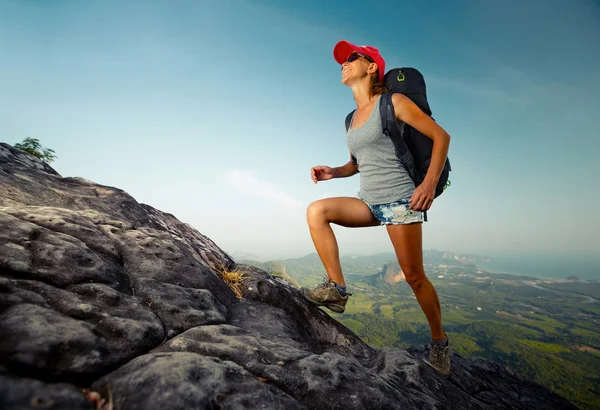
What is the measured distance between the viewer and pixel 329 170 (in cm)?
582

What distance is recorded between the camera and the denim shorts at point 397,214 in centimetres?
421

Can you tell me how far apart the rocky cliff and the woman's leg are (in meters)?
0.90

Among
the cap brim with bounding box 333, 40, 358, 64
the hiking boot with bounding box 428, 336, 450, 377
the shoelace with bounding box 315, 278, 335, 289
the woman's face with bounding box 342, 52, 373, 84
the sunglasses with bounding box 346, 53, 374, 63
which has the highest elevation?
the cap brim with bounding box 333, 40, 358, 64

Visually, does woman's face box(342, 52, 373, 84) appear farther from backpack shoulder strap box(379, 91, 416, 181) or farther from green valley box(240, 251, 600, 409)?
green valley box(240, 251, 600, 409)

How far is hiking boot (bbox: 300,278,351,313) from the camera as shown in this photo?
16.5ft

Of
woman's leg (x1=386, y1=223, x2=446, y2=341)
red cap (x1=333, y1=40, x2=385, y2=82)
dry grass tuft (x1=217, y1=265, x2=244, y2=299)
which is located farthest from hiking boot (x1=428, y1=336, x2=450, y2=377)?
red cap (x1=333, y1=40, x2=385, y2=82)

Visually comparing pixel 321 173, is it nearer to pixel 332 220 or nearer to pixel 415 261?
pixel 332 220

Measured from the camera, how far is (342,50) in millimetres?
5070

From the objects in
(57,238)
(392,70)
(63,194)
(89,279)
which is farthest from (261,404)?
(63,194)

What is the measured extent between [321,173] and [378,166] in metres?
1.57

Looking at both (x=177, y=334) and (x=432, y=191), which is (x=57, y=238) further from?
(x=432, y=191)

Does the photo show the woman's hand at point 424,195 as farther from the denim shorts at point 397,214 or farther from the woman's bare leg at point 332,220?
the woman's bare leg at point 332,220

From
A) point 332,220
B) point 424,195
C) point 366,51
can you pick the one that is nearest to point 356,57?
point 366,51

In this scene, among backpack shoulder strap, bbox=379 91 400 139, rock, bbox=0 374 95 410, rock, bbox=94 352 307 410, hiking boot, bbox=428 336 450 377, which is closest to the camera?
rock, bbox=0 374 95 410
